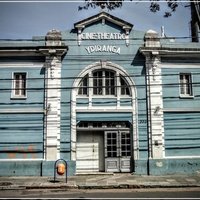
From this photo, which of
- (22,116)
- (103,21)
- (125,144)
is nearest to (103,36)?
(103,21)

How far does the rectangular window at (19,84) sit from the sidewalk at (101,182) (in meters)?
4.68

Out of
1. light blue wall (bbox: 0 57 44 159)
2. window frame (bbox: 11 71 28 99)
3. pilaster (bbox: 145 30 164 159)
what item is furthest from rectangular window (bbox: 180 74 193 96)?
window frame (bbox: 11 71 28 99)

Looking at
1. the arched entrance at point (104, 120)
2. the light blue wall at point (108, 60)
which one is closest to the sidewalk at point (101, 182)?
the arched entrance at point (104, 120)

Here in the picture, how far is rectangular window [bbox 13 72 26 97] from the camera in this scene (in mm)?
17672

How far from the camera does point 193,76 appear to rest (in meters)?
18.1

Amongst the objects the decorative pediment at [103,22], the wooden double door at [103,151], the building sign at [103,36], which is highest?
the decorative pediment at [103,22]

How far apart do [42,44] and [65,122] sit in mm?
4728

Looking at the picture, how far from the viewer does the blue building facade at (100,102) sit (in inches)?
672

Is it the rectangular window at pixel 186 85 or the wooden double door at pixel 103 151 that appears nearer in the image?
the wooden double door at pixel 103 151

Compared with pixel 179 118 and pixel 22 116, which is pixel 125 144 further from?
pixel 22 116

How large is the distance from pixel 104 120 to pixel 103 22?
19.0ft

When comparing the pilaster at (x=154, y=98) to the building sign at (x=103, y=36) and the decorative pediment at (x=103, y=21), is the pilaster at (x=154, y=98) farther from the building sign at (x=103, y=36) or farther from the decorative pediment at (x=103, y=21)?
the building sign at (x=103, y=36)

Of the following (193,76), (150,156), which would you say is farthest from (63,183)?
(193,76)

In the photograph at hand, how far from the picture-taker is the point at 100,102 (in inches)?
695
